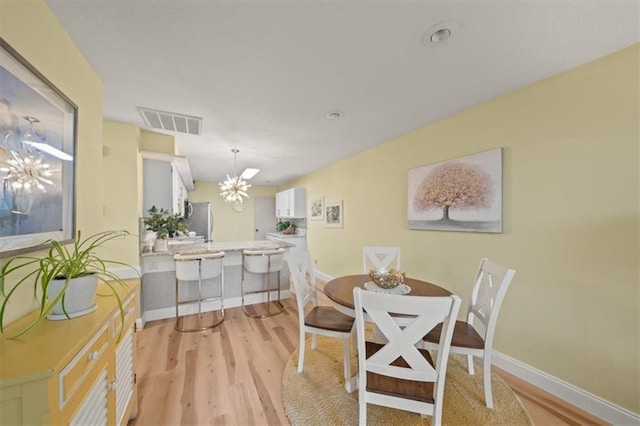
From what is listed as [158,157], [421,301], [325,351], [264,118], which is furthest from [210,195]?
[421,301]

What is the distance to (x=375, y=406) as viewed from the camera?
172cm

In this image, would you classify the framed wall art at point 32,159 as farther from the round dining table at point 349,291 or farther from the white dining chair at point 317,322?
the round dining table at point 349,291

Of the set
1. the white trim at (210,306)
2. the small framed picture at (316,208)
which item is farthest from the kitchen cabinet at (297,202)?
the white trim at (210,306)

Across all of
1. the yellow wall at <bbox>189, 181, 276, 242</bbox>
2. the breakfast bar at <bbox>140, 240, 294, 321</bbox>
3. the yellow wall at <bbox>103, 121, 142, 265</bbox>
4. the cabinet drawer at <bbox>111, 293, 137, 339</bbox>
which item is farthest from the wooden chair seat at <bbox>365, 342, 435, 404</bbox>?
the yellow wall at <bbox>189, 181, 276, 242</bbox>

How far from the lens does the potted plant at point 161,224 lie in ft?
9.73

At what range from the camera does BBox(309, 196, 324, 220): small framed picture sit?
5.26 m

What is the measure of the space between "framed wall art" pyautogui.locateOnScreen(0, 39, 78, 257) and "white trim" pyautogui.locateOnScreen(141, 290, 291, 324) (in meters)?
2.10

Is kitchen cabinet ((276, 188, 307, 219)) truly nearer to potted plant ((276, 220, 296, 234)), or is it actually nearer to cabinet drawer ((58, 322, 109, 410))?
potted plant ((276, 220, 296, 234))

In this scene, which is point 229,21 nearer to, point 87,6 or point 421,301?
point 87,6

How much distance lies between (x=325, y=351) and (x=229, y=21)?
8.98ft

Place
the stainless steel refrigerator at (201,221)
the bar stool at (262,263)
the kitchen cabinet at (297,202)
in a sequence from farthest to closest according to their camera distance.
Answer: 1. the stainless steel refrigerator at (201,221)
2. the kitchen cabinet at (297,202)
3. the bar stool at (262,263)

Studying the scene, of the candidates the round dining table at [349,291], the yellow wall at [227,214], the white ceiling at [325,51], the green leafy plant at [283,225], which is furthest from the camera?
the yellow wall at [227,214]

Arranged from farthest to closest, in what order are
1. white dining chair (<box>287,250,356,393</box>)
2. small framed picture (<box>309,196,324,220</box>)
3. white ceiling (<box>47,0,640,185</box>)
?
small framed picture (<box>309,196,324,220</box>), white dining chair (<box>287,250,356,393</box>), white ceiling (<box>47,0,640,185</box>)

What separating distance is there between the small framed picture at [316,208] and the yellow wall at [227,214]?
108 inches
